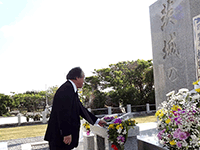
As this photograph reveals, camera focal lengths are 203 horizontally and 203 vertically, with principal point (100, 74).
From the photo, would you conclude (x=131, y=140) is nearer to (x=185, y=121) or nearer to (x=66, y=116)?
(x=66, y=116)

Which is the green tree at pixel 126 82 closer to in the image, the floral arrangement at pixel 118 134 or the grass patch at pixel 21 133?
the grass patch at pixel 21 133

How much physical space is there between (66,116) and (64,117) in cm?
3

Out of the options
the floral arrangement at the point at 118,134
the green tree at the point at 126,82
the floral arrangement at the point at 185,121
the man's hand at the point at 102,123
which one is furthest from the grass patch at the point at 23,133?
the floral arrangement at the point at 185,121

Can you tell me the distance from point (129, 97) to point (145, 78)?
8.16 feet

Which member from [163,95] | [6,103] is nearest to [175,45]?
[163,95]

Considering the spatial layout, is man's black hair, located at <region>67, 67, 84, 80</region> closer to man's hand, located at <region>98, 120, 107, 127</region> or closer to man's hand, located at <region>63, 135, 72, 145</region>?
man's hand, located at <region>63, 135, 72, 145</region>

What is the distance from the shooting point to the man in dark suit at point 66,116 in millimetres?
2658

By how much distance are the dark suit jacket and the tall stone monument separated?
426 cm

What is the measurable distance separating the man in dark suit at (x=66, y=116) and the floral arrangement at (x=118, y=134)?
66 centimetres

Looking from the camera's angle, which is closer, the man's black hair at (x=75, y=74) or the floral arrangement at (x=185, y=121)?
the floral arrangement at (x=185, y=121)

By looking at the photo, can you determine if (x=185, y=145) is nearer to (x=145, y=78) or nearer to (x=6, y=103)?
(x=145, y=78)

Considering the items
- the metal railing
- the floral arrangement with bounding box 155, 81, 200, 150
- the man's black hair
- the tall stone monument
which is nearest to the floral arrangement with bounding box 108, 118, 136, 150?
the man's black hair

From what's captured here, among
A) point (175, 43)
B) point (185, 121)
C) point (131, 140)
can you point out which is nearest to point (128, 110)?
point (175, 43)

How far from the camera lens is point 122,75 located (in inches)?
799
